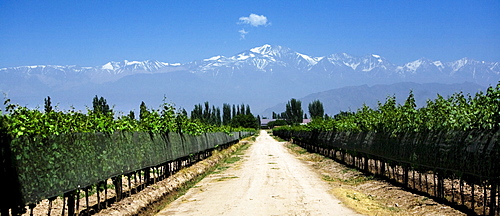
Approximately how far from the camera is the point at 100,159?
13.4 metres

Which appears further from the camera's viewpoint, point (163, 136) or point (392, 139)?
point (163, 136)

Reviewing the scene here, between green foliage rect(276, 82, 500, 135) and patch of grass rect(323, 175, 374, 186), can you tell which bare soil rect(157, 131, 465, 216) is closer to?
patch of grass rect(323, 175, 374, 186)

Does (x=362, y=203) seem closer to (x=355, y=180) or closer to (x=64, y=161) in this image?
(x=355, y=180)

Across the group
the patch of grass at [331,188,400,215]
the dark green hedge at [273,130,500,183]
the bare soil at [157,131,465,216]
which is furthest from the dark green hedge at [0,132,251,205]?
the dark green hedge at [273,130,500,183]

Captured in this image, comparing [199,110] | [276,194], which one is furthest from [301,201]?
[199,110]

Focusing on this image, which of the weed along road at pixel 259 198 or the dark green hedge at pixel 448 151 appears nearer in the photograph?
the dark green hedge at pixel 448 151

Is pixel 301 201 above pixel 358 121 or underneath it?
underneath

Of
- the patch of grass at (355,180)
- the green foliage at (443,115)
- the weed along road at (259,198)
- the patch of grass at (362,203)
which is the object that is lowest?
the patch of grass at (355,180)

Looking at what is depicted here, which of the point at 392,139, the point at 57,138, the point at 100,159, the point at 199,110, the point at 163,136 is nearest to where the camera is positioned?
the point at 57,138

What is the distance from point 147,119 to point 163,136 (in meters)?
1.90

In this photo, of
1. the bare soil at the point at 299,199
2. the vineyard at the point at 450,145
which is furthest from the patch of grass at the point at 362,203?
the vineyard at the point at 450,145

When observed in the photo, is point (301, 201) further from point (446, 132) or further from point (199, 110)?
point (199, 110)

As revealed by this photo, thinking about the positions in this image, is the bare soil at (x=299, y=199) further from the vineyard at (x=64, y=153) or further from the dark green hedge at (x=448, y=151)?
the vineyard at (x=64, y=153)

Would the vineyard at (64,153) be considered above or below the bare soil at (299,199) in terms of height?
above
